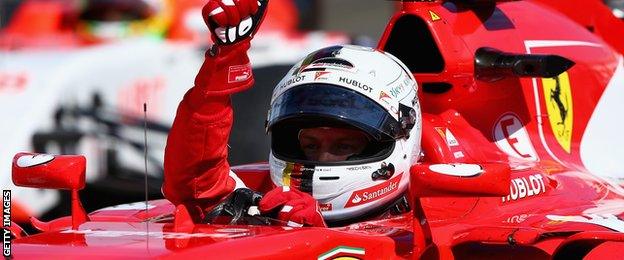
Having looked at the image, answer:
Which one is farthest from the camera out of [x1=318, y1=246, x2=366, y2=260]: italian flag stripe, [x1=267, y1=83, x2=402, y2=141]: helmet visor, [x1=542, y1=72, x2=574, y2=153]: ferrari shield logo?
[x1=542, y1=72, x2=574, y2=153]: ferrari shield logo

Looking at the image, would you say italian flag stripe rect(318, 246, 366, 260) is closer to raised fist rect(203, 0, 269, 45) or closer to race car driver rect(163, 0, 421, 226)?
race car driver rect(163, 0, 421, 226)

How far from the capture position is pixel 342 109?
4906mm

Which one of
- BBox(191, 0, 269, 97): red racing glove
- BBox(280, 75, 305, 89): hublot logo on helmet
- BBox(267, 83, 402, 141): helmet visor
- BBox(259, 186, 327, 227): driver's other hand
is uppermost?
BBox(191, 0, 269, 97): red racing glove

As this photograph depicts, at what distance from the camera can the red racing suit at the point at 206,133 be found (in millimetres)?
4672

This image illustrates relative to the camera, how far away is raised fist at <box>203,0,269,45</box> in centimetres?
450

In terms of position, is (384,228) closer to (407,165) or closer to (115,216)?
(407,165)

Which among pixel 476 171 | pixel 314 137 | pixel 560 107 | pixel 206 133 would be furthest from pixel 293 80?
pixel 560 107

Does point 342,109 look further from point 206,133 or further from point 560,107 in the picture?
point 560,107

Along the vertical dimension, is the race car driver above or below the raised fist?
below

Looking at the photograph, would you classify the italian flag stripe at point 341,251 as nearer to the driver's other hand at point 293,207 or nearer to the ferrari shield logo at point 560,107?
the driver's other hand at point 293,207

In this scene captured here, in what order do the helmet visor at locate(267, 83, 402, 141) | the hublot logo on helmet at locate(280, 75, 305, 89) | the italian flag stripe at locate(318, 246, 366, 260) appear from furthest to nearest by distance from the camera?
the hublot logo on helmet at locate(280, 75, 305, 89) → the helmet visor at locate(267, 83, 402, 141) → the italian flag stripe at locate(318, 246, 366, 260)

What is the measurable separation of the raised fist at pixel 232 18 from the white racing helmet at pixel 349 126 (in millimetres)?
466

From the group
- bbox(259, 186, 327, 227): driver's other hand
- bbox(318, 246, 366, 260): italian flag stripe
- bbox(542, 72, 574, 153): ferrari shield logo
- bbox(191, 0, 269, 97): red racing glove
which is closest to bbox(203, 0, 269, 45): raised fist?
bbox(191, 0, 269, 97): red racing glove

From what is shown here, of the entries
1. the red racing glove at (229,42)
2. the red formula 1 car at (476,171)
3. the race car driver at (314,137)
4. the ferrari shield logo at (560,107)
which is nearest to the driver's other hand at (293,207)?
the race car driver at (314,137)
